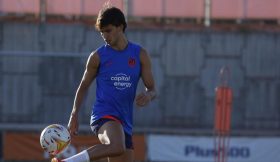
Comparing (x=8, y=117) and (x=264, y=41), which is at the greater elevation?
(x=264, y=41)

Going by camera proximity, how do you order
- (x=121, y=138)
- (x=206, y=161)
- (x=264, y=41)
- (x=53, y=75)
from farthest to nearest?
1. (x=264, y=41)
2. (x=53, y=75)
3. (x=206, y=161)
4. (x=121, y=138)

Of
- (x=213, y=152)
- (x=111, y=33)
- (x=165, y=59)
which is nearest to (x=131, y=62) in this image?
(x=111, y=33)

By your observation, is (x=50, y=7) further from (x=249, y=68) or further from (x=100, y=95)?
(x=100, y=95)

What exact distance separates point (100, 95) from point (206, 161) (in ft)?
33.7

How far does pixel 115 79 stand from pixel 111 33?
465mm

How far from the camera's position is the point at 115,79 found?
870cm

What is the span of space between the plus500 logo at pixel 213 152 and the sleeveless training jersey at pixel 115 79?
1022 centimetres

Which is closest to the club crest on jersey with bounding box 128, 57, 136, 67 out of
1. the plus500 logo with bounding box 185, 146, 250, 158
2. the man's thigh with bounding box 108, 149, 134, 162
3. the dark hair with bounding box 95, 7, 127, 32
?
the dark hair with bounding box 95, 7, 127, 32

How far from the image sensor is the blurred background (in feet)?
68.7

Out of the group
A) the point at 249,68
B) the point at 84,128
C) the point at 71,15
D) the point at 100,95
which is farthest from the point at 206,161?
the point at 100,95

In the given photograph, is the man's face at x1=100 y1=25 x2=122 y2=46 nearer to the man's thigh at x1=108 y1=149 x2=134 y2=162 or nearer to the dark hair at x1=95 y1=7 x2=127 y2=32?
the dark hair at x1=95 y1=7 x2=127 y2=32

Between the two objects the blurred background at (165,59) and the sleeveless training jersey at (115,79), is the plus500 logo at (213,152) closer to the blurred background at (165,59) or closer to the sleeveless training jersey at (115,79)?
the blurred background at (165,59)

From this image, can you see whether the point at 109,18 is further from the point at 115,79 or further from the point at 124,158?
the point at 124,158

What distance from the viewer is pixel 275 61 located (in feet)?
73.1
